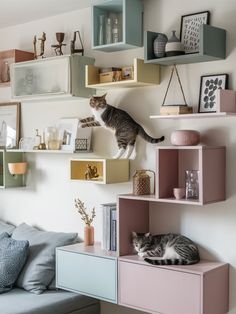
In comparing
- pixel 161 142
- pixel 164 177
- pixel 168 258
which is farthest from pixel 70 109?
pixel 168 258

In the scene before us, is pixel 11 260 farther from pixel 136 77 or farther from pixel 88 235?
pixel 136 77

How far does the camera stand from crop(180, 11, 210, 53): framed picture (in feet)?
9.75

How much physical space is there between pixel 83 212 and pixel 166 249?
0.80 metres

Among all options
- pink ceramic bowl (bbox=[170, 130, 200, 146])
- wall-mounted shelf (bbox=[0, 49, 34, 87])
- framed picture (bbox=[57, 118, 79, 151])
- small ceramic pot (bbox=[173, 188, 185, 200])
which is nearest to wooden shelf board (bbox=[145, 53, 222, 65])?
pink ceramic bowl (bbox=[170, 130, 200, 146])

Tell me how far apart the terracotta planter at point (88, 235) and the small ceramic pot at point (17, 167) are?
0.82 meters

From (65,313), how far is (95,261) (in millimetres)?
420

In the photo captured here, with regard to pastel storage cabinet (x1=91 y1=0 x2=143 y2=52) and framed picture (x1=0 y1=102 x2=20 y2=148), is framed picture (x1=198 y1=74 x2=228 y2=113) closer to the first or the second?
pastel storage cabinet (x1=91 y1=0 x2=143 y2=52)

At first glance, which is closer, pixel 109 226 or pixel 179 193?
pixel 179 193

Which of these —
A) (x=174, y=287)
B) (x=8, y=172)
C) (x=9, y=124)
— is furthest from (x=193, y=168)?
(x=9, y=124)

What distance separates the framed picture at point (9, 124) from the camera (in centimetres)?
408

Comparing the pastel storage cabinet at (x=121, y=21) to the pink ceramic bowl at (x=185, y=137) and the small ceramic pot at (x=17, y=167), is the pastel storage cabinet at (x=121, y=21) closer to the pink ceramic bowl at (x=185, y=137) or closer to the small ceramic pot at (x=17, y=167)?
the pink ceramic bowl at (x=185, y=137)

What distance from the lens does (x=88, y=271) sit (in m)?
3.18

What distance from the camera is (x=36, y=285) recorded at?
11.1ft

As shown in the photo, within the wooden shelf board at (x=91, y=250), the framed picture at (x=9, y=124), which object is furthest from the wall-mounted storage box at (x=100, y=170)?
the framed picture at (x=9, y=124)
